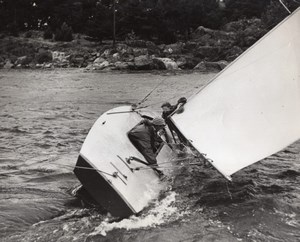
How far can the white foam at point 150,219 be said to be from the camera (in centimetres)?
749

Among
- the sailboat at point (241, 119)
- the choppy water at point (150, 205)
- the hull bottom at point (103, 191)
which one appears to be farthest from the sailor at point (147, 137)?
the hull bottom at point (103, 191)

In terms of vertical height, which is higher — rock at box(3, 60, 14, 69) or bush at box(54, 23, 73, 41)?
bush at box(54, 23, 73, 41)

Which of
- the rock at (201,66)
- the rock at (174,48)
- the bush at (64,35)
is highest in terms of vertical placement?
the bush at (64,35)

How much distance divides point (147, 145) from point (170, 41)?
4483 cm

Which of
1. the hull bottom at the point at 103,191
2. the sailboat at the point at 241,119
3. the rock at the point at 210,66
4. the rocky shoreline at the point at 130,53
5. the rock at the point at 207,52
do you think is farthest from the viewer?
the rock at the point at 207,52

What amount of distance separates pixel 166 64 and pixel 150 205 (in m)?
34.2

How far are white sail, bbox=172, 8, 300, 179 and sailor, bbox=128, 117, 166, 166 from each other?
3.32ft

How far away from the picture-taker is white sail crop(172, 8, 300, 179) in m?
8.98

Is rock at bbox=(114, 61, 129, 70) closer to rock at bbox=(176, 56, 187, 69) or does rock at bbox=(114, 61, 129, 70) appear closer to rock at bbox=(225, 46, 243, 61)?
rock at bbox=(176, 56, 187, 69)

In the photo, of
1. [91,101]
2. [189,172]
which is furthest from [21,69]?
[189,172]

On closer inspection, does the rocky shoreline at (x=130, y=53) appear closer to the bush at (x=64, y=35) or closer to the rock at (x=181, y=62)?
the rock at (x=181, y=62)

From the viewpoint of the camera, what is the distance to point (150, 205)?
8.23 m

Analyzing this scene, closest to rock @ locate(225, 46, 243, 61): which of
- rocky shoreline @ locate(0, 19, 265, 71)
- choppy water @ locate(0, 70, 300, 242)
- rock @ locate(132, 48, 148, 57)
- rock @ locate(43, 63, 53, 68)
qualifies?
rocky shoreline @ locate(0, 19, 265, 71)

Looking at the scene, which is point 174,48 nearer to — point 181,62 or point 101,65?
point 181,62
